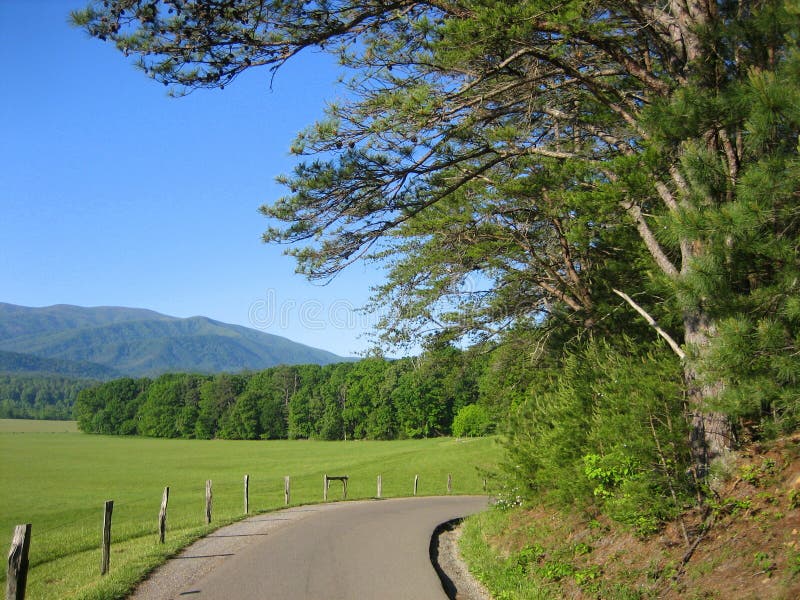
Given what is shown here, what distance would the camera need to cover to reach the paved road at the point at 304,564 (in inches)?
320

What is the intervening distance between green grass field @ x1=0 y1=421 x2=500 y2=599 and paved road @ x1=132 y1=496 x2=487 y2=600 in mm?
698

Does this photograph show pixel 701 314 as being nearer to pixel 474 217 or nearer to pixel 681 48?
pixel 681 48

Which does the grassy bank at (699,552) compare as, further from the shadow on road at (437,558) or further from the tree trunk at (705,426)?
the shadow on road at (437,558)

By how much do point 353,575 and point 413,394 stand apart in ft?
271

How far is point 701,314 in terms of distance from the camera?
7.70 m

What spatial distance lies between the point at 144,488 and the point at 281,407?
7292 cm

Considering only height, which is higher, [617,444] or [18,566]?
[617,444]

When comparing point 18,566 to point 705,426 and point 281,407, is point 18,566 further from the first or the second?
point 281,407

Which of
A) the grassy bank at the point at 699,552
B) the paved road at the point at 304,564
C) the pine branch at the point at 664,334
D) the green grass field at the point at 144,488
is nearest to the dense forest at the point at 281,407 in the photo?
the green grass field at the point at 144,488

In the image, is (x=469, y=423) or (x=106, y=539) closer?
(x=106, y=539)

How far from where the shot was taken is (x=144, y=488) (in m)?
39.8

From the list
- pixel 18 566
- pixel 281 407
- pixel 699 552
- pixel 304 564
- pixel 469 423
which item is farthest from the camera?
pixel 281 407

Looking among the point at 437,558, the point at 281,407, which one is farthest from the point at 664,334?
the point at 281,407

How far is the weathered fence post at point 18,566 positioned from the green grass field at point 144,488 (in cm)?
109
